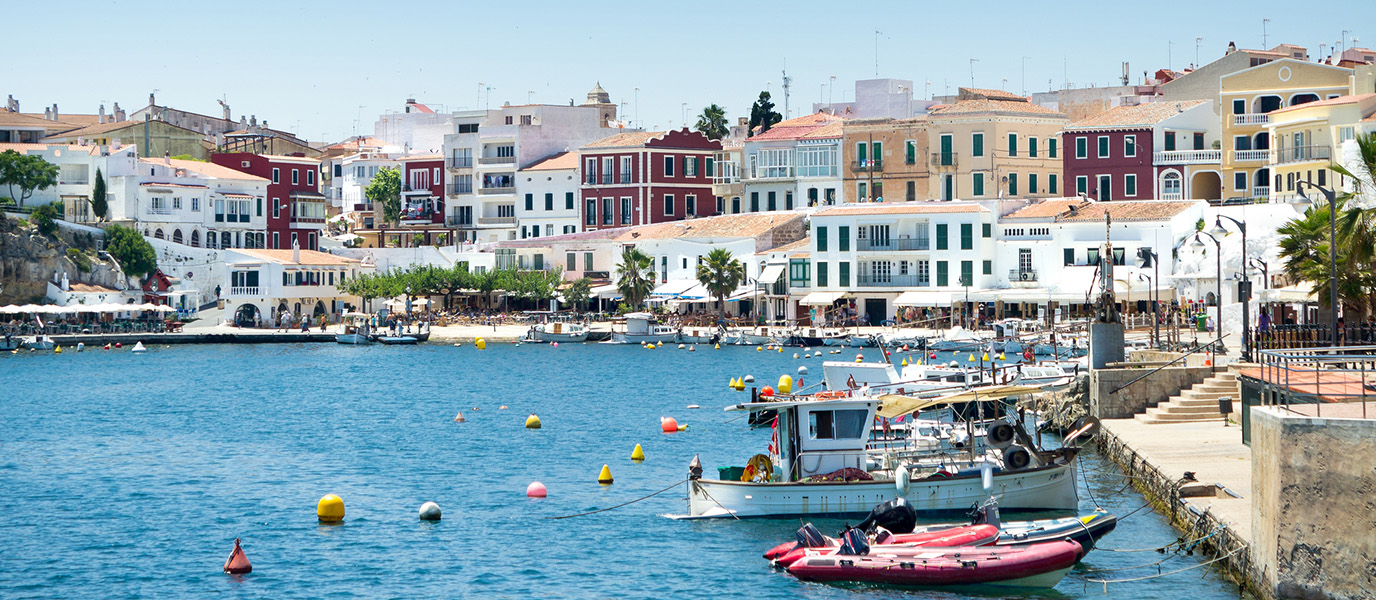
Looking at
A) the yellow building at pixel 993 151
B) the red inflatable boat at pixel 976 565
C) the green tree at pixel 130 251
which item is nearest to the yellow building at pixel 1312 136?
the yellow building at pixel 993 151

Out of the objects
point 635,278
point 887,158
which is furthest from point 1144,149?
point 635,278

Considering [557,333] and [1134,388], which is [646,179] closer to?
[557,333]

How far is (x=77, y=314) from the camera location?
94188 mm

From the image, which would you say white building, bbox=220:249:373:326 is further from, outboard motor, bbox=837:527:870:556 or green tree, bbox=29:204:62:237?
outboard motor, bbox=837:527:870:556

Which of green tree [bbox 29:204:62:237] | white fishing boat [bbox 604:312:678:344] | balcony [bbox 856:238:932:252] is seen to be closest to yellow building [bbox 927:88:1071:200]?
balcony [bbox 856:238:932:252]

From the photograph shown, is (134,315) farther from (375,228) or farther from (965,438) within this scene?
(965,438)

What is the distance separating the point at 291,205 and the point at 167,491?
252ft

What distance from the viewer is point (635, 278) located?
9312cm

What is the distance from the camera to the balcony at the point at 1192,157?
86.8 meters

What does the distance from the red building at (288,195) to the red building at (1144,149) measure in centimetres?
5271

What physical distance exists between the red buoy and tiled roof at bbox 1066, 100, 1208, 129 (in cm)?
6838

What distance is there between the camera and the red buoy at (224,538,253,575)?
27797 millimetres

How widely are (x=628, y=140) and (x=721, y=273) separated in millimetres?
18229

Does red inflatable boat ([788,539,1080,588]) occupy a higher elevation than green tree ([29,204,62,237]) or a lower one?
lower
